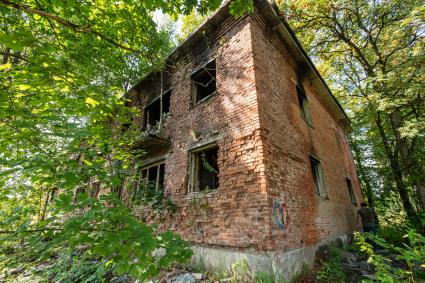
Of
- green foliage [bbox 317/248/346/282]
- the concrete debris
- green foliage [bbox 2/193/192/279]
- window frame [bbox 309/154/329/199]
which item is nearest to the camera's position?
green foliage [bbox 2/193/192/279]

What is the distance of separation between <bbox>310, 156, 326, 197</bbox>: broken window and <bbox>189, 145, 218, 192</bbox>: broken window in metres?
3.58

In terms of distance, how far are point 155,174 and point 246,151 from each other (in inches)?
172

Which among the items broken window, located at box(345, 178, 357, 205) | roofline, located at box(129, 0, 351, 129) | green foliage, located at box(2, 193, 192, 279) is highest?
roofline, located at box(129, 0, 351, 129)

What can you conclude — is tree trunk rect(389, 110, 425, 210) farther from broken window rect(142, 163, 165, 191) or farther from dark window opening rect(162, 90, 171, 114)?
broken window rect(142, 163, 165, 191)

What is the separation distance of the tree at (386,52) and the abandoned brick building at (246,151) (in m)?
3.60

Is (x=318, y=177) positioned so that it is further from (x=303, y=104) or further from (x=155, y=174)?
Answer: (x=155, y=174)

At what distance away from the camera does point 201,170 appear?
6125 mm

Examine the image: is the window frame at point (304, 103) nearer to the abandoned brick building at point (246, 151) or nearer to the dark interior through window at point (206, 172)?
the abandoned brick building at point (246, 151)

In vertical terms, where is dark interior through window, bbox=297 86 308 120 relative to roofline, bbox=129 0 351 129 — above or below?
below

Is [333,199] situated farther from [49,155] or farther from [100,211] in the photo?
[49,155]

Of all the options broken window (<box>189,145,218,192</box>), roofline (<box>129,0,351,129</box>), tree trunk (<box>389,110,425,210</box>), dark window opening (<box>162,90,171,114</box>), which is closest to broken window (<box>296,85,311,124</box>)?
roofline (<box>129,0,351,129</box>)

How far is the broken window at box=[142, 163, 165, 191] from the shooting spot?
667 centimetres

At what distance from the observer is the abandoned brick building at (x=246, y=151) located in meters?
4.21

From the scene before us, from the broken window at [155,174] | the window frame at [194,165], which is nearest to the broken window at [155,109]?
the broken window at [155,174]
